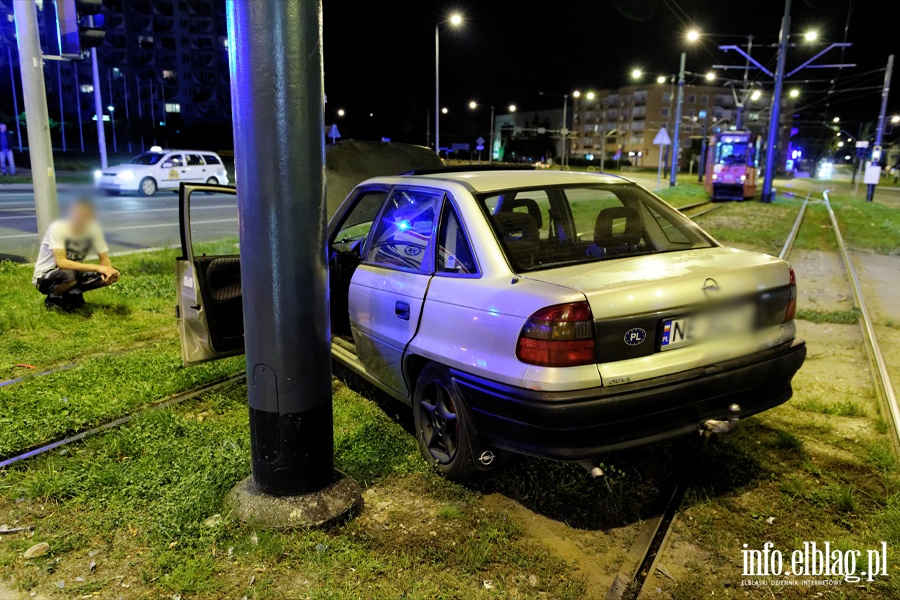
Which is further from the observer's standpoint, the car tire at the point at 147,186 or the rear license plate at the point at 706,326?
the car tire at the point at 147,186

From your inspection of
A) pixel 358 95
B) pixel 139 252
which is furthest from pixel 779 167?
pixel 139 252

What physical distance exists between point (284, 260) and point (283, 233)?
0.13 m

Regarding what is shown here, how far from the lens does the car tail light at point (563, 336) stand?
9.62 ft

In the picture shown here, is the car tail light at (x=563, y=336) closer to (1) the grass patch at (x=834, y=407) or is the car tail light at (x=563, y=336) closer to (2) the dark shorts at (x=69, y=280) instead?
(1) the grass patch at (x=834, y=407)

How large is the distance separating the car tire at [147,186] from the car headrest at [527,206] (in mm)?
21953

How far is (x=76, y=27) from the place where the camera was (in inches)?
323

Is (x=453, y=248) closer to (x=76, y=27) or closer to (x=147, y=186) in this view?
(x=76, y=27)

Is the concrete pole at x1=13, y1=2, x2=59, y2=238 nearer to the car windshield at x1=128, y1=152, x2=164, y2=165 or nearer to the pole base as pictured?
the pole base

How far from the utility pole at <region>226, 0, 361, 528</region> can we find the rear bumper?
2.57 ft

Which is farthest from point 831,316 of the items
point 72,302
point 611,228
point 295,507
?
point 72,302

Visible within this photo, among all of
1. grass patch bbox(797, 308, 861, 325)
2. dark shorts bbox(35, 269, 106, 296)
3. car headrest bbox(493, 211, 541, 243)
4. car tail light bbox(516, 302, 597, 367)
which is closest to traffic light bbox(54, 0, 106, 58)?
dark shorts bbox(35, 269, 106, 296)

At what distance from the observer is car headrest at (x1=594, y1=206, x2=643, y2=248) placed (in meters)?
3.95

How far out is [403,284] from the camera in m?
3.94

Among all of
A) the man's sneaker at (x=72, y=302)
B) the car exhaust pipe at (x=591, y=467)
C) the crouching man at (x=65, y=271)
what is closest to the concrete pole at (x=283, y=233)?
the car exhaust pipe at (x=591, y=467)
